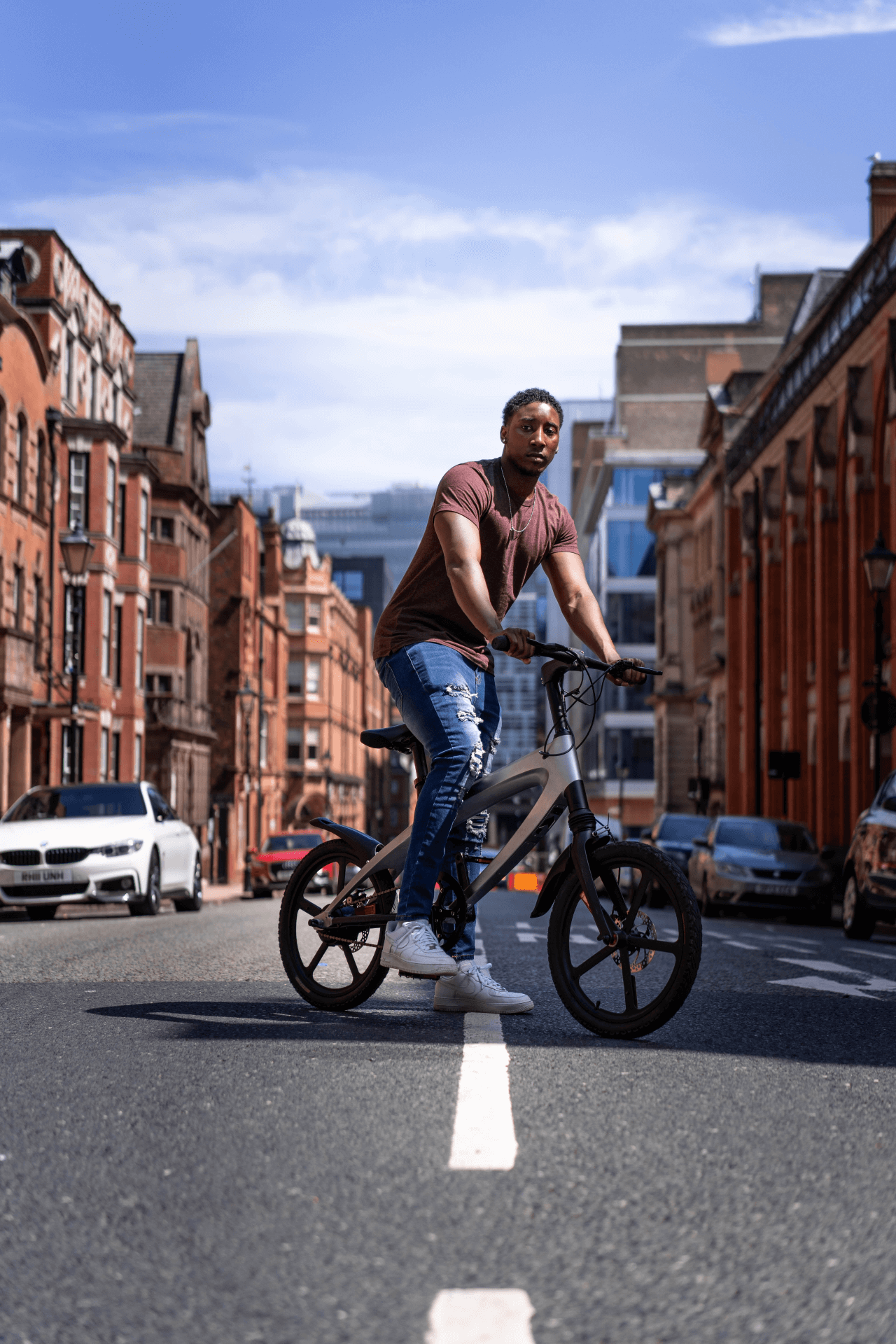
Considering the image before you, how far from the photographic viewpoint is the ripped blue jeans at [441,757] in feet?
19.8

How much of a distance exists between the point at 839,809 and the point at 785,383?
42.4 ft

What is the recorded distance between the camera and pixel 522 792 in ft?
20.2

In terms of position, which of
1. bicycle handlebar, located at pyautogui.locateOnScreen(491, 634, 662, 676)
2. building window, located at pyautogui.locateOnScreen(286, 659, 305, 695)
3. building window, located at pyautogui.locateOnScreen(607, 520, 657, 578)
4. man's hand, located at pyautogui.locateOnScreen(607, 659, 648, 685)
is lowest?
man's hand, located at pyautogui.locateOnScreen(607, 659, 648, 685)

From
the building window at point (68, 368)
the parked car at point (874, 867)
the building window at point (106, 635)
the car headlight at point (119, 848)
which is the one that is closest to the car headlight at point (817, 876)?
the parked car at point (874, 867)

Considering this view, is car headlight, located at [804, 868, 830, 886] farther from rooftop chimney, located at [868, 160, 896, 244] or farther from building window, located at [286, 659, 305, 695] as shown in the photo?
building window, located at [286, 659, 305, 695]

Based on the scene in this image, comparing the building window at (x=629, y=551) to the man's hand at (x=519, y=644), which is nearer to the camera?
the man's hand at (x=519, y=644)

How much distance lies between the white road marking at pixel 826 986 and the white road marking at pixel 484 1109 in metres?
2.88

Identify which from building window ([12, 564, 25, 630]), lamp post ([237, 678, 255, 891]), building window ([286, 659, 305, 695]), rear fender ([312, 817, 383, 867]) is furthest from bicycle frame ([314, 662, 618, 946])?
building window ([286, 659, 305, 695])

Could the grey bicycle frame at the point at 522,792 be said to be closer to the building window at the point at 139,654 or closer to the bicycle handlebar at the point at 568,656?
the bicycle handlebar at the point at 568,656

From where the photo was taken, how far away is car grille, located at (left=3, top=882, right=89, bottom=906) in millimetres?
18422

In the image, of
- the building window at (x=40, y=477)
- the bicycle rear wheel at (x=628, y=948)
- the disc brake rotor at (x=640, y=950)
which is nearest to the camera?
the bicycle rear wheel at (x=628, y=948)

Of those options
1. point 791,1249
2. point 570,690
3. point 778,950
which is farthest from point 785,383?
point 791,1249

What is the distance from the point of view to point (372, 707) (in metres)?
134

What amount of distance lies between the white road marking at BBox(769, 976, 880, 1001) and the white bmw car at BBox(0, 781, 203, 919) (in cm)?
1072
